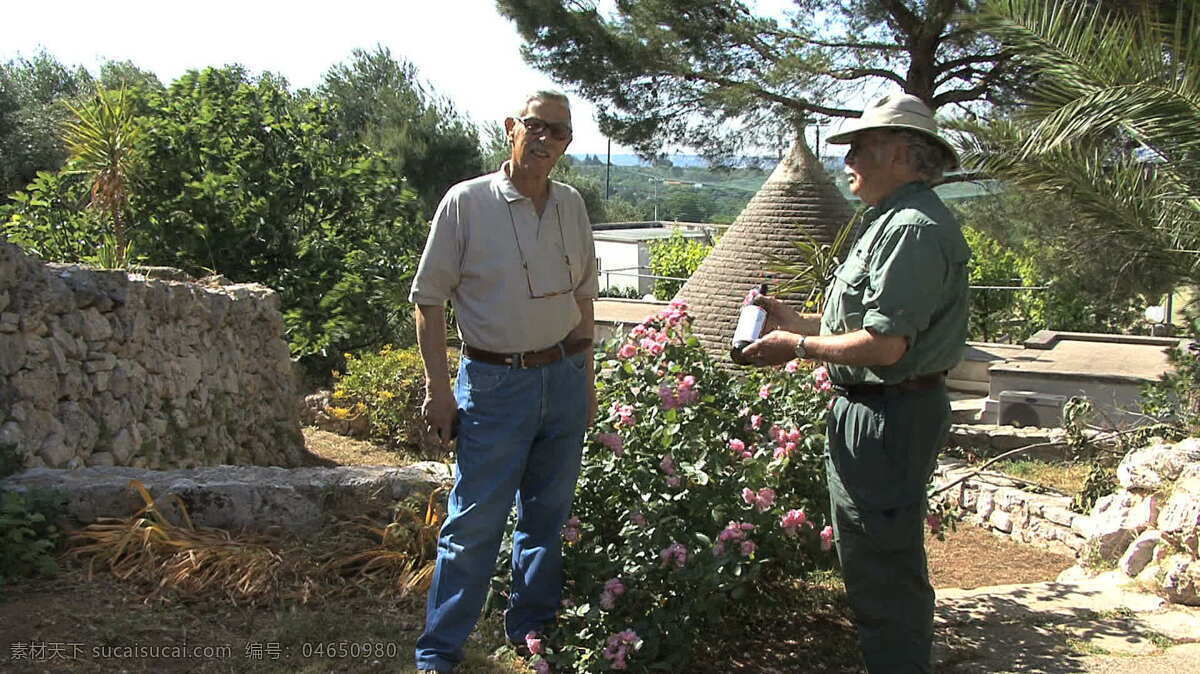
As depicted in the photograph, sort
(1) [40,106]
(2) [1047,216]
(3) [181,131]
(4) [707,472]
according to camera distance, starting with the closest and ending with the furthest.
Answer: (4) [707,472] → (3) [181,131] → (2) [1047,216] → (1) [40,106]

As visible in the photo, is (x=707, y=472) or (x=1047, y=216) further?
(x=1047, y=216)

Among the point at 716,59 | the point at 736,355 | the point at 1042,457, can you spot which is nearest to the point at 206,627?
the point at 736,355

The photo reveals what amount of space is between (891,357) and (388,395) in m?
7.86

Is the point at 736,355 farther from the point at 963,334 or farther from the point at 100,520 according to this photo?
the point at 100,520

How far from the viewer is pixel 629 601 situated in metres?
3.36

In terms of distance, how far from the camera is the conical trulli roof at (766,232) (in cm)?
1245

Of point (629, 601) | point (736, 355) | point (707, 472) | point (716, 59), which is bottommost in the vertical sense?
point (629, 601)

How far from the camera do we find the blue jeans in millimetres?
3191

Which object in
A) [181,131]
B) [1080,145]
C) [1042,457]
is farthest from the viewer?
[181,131]

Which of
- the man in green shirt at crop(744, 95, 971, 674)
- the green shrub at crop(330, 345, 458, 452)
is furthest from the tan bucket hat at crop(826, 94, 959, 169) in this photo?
A: the green shrub at crop(330, 345, 458, 452)

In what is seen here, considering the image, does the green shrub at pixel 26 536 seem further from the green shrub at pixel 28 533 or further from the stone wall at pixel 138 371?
the stone wall at pixel 138 371

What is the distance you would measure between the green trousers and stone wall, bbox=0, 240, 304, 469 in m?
3.59

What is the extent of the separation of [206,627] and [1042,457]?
7749mm

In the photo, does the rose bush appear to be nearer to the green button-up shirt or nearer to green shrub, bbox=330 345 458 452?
the green button-up shirt
